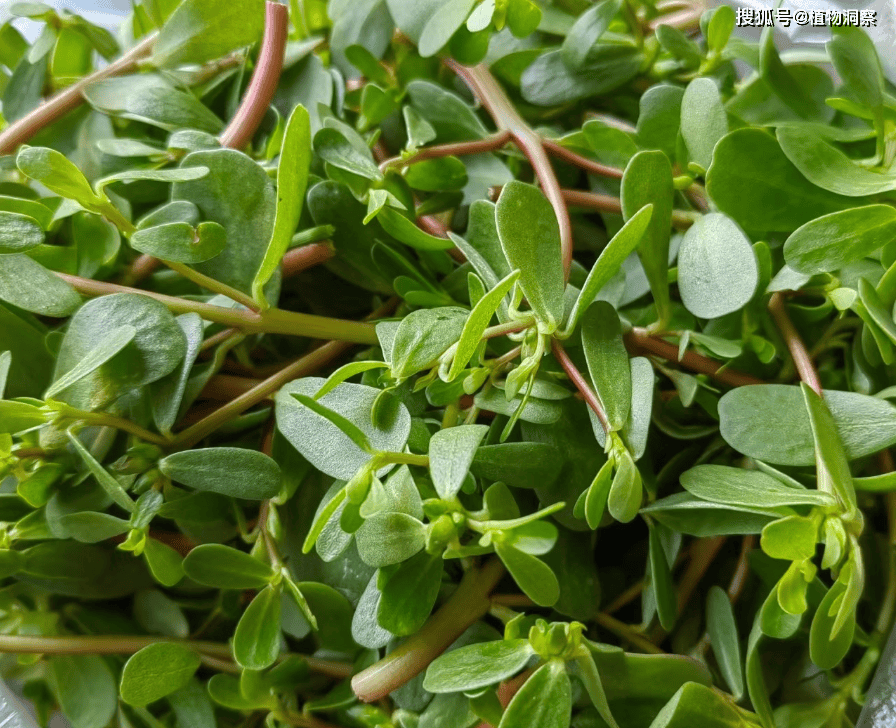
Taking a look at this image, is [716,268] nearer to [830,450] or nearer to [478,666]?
[830,450]

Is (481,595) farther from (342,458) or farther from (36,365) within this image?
(36,365)

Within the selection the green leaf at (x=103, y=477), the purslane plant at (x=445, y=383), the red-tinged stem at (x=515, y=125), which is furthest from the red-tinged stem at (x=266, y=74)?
the green leaf at (x=103, y=477)

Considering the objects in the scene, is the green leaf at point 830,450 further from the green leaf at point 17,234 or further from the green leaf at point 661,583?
the green leaf at point 17,234

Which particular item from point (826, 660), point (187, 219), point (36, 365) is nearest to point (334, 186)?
point (187, 219)

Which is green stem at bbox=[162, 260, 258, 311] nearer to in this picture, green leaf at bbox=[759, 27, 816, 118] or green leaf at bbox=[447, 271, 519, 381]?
green leaf at bbox=[447, 271, 519, 381]

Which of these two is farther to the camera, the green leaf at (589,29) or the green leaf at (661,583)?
the green leaf at (589,29)

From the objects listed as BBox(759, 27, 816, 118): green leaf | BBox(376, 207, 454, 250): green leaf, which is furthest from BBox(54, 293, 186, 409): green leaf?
BBox(759, 27, 816, 118): green leaf
